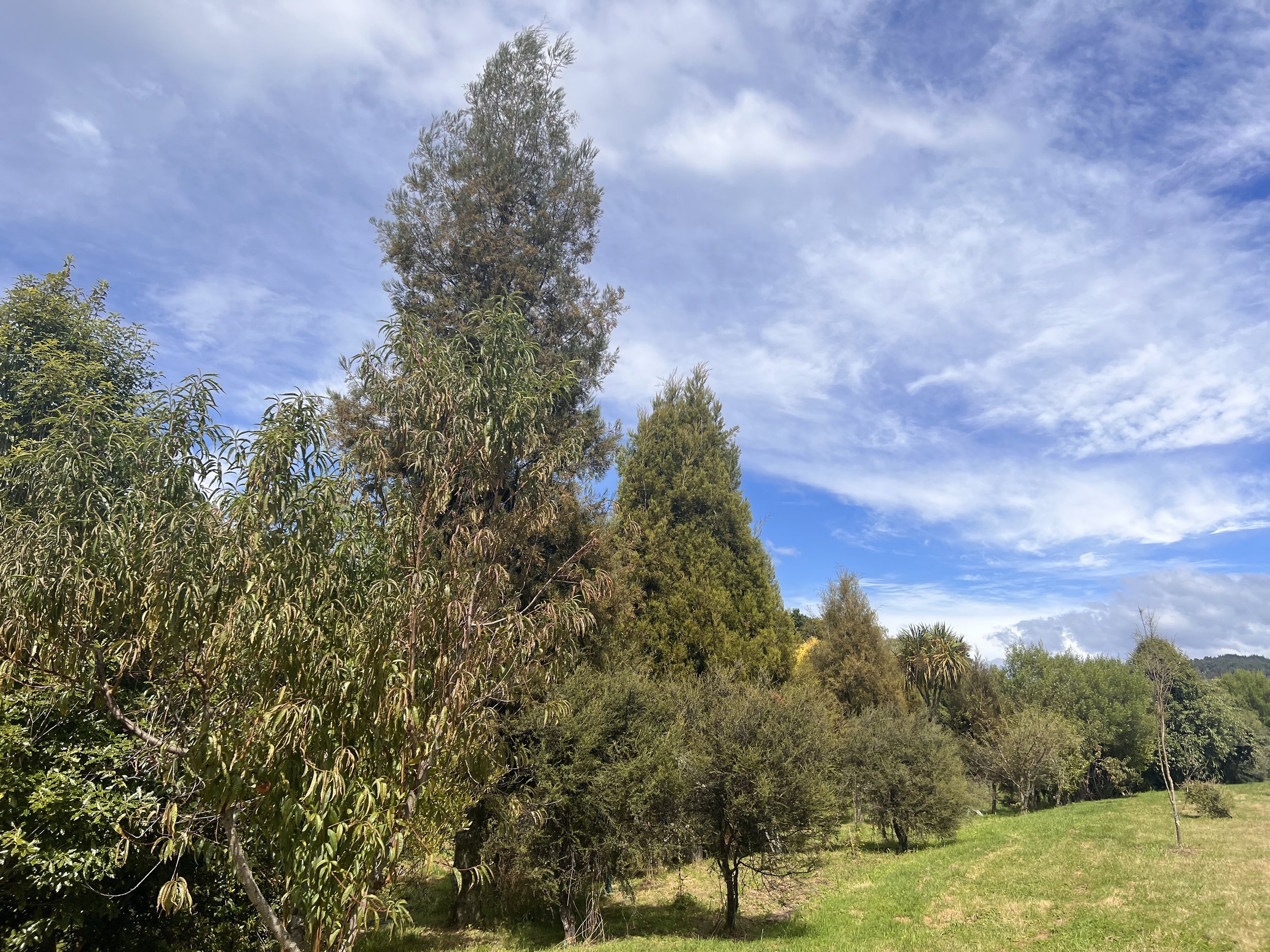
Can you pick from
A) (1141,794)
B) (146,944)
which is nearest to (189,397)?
(146,944)

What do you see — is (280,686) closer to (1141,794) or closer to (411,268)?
(411,268)

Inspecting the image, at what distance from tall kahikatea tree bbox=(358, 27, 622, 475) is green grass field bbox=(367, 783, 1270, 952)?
1185cm

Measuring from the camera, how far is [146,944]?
8.83m

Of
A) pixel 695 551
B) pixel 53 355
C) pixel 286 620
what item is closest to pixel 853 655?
pixel 695 551

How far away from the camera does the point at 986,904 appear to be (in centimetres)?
1391

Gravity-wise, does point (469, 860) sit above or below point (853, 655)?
below

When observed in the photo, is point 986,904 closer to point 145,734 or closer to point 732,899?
point 732,899

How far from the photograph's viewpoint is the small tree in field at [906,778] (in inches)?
848

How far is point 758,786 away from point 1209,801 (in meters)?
27.3

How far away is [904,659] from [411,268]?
35041 millimetres

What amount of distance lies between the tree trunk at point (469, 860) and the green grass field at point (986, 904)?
63 cm

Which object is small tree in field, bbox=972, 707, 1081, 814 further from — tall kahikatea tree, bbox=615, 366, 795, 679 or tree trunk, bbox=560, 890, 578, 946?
tree trunk, bbox=560, 890, 578, 946

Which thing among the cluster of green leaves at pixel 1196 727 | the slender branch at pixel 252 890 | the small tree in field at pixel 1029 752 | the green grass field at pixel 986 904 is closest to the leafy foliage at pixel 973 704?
the small tree in field at pixel 1029 752

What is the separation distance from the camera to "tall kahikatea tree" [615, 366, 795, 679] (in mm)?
20562
